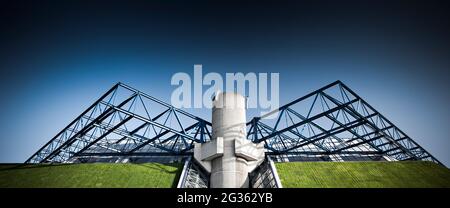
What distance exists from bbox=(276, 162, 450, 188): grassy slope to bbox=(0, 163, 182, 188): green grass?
39.4 feet

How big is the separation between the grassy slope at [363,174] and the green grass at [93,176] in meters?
12.0

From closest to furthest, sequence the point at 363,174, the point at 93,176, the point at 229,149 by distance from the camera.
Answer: the point at 363,174
the point at 229,149
the point at 93,176

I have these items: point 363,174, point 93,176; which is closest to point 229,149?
point 363,174

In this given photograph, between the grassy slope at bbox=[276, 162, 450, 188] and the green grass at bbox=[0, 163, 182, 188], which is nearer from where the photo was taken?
the grassy slope at bbox=[276, 162, 450, 188]

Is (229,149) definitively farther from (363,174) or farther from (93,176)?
(93,176)

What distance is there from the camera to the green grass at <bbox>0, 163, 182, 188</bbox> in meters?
28.2

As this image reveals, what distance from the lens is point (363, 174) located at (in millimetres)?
29266

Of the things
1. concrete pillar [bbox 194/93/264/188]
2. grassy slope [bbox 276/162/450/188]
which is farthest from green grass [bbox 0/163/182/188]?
grassy slope [bbox 276/162/450/188]

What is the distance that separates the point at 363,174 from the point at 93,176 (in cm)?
2728

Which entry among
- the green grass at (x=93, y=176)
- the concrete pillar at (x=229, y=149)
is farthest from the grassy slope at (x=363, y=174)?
the green grass at (x=93, y=176)

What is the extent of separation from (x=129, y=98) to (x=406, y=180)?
29.2 meters

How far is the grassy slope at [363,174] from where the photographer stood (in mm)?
27594

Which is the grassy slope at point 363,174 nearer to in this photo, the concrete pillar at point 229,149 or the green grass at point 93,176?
the concrete pillar at point 229,149

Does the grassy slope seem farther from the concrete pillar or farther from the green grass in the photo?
the green grass
